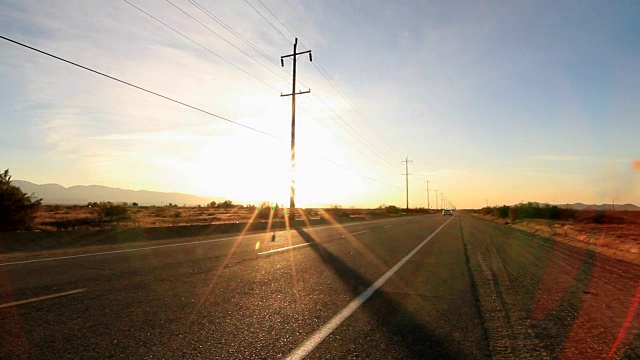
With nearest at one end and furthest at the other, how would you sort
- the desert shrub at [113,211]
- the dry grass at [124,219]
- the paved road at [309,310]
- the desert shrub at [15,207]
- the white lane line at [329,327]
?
1. the white lane line at [329,327]
2. the paved road at [309,310]
3. the desert shrub at [15,207]
4. the dry grass at [124,219]
5. the desert shrub at [113,211]

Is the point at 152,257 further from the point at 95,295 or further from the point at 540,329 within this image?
the point at 540,329

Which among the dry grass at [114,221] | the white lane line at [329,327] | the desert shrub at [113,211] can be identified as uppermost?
the desert shrub at [113,211]

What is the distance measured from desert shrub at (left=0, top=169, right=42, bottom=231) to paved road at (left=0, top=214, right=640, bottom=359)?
447 inches

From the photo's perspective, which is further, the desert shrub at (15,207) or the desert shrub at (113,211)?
the desert shrub at (113,211)

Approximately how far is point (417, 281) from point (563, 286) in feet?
9.13

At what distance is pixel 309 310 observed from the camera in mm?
5984

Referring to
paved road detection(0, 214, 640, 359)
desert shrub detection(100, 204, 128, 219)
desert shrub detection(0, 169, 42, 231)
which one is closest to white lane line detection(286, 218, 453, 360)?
paved road detection(0, 214, 640, 359)

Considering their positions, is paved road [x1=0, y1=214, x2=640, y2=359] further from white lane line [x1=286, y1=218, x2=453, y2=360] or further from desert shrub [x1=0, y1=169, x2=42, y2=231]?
desert shrub [x1=0, y1=169, x2=42, y2=231]

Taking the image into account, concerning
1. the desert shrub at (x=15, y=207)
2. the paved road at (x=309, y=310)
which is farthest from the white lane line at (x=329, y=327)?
the desert shrub at (x=15, y=207)

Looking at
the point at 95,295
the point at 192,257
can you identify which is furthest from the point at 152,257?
the point at 95,295

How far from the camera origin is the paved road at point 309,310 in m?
4.42

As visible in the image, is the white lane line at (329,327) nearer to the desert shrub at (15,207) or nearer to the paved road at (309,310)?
the paved road at (309,310)

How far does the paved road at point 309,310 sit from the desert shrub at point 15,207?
1136 centimetres

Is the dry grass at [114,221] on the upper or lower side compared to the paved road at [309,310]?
upper
